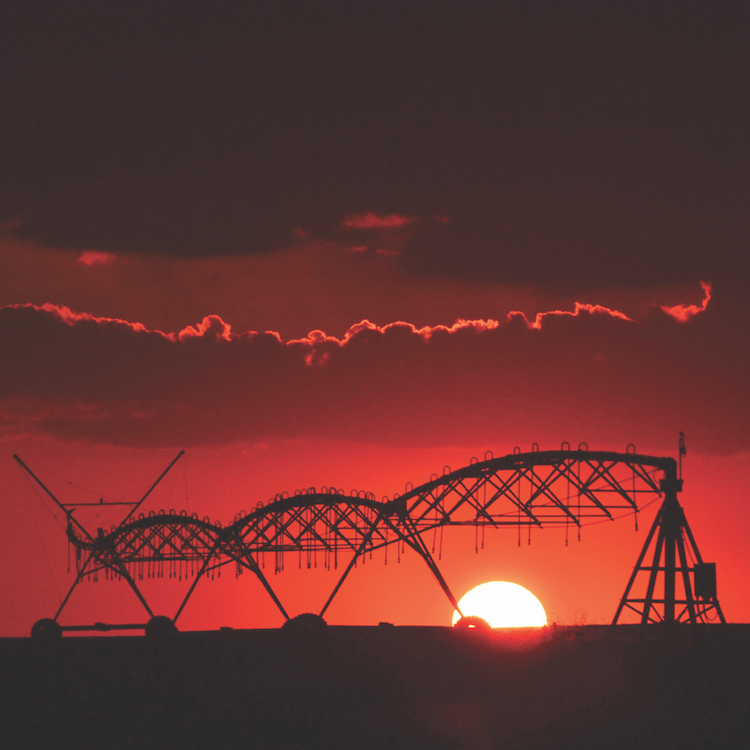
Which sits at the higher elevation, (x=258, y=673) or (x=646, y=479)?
(x=646, y=479)

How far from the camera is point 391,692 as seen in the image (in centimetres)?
3559

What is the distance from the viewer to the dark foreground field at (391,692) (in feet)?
99.1

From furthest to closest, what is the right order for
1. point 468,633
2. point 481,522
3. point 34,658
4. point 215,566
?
1. point 215,566
2. point 481,522
3. point 468,633
4. point 34,658

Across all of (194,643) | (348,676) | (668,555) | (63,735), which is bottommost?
(63,735)

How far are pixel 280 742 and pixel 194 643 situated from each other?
815 inches

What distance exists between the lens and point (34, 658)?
43.2 metres

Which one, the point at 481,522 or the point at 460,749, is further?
the point at 481,522

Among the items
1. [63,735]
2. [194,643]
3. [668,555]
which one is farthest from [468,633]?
[63,735]

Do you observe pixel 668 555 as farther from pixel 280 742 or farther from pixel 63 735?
pixel 63 735

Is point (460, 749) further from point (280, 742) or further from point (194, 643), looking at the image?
point (194, 643)

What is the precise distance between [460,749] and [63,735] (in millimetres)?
10771

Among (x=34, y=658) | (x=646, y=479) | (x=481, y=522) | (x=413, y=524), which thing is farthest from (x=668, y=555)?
(x=34, y=658)

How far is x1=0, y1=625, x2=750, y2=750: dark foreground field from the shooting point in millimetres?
30203

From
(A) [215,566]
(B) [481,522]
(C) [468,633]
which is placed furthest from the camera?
(A) [215,566]
